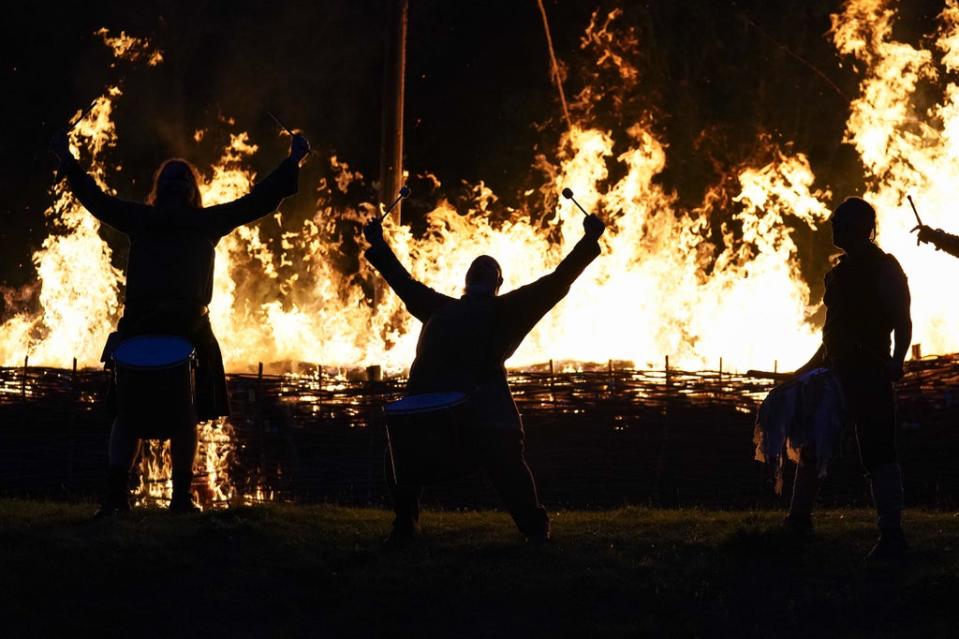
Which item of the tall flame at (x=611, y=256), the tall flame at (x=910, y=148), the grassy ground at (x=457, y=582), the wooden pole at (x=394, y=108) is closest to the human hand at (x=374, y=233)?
the grassy ground at (x=457, y=582)

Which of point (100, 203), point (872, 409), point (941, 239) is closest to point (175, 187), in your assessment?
point (100, 203)

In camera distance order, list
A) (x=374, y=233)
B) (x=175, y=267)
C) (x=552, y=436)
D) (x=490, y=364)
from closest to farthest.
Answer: (x=490, y=364), (x=175, y=267), (x=374, y=233), (x=552, y=436)

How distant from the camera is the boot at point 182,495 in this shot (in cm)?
1020

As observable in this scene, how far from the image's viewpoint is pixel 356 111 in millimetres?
24219

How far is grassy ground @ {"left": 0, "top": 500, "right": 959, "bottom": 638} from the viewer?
8.10 meters

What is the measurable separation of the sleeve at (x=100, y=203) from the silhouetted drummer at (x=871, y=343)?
4.01 metres

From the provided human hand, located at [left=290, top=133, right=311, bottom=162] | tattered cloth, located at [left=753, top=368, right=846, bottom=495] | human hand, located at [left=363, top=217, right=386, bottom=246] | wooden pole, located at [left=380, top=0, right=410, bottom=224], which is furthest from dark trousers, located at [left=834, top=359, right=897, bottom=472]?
wooden pole, located at [left=380, top=0, right=410, bottom=224]

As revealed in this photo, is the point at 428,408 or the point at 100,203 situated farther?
the point at 100,203

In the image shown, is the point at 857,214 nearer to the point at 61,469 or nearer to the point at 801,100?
the point at 61,469

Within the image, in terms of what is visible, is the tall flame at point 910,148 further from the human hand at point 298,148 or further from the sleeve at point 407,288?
the human hand at point 298,148

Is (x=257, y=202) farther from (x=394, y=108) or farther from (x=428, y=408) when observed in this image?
(x=394, y=108)

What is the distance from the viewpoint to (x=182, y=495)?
1030cm

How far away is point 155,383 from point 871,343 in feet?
12.6

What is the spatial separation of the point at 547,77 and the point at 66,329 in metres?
7.32
